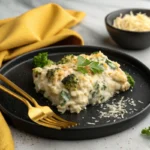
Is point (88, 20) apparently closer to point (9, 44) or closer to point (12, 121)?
point (9, 44)

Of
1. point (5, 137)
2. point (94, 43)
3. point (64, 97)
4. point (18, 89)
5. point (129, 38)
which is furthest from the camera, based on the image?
point (94, 43)

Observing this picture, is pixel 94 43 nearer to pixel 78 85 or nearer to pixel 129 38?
pixel 129 38

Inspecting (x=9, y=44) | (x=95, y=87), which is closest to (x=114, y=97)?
(x=95, y=87)

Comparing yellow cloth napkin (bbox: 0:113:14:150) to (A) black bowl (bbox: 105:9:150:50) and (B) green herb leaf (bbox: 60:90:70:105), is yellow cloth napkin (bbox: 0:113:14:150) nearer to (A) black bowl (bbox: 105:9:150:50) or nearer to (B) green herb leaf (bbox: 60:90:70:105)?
(B) green herb leaf (bbox: 60:90:70:105)

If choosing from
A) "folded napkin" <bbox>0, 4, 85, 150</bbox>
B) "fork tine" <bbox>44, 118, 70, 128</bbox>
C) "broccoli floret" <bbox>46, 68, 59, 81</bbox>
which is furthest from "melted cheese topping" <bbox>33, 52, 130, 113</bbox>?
"folded napkin" <bbox>0, 4, 85, 150</bbox>

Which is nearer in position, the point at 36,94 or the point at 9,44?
the point at 36,94

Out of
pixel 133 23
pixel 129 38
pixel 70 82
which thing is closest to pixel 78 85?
pixel 70 82
